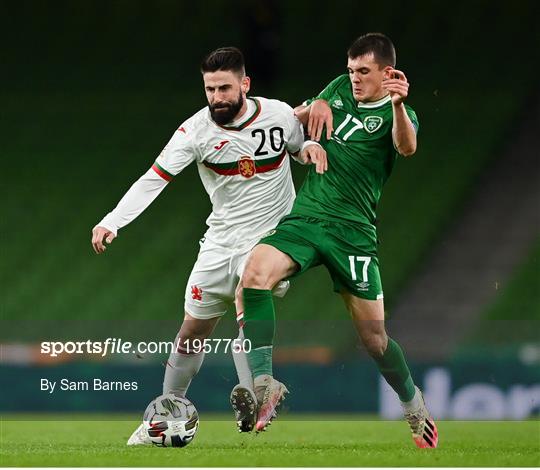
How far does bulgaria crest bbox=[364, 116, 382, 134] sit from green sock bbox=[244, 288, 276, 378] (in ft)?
3.93

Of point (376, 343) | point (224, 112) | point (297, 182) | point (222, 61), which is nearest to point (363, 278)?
point (376, 343)

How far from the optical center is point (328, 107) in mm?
7727

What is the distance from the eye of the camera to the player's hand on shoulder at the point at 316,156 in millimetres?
7477

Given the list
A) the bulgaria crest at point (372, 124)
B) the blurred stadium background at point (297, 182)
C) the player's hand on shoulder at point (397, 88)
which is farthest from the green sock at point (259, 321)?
the blurred stadium background at point (297, 182)

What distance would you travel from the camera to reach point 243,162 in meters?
7.78

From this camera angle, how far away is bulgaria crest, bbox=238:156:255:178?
7773mm

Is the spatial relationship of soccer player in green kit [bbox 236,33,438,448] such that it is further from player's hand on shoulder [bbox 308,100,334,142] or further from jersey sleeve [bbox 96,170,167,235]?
jersey sleeve [bbox 96,170,167,235]

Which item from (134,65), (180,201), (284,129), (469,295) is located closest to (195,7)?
(134,65)

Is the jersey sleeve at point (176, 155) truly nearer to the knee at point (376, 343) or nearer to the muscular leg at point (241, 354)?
the muscular leg at point (241, 354)

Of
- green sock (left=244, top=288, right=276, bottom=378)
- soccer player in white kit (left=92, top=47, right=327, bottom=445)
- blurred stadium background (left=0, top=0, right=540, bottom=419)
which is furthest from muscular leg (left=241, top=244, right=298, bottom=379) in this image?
blurred stadium background (left=0, top=0, right=540, bottom=419)

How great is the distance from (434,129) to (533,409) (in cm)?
490

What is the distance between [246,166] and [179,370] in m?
1.43

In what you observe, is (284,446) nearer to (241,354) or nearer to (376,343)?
(241,354)

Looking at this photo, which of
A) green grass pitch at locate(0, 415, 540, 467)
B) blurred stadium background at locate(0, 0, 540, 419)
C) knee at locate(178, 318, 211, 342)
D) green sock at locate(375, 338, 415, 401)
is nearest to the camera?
→ green grass pitch at locate(0, 415, 540, 467)
